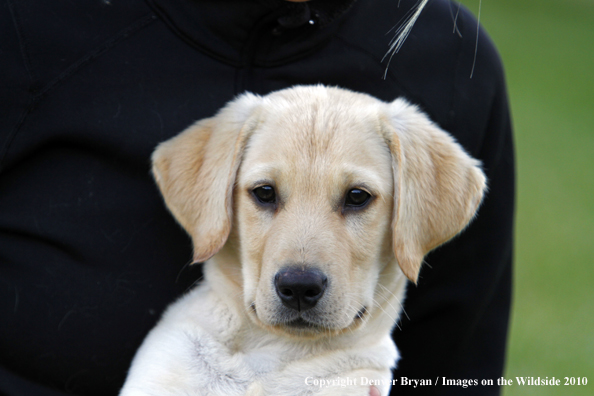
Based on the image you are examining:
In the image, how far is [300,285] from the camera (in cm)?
251

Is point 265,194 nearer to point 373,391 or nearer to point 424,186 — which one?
point 424,186

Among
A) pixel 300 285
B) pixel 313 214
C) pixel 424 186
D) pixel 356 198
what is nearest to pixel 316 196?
pixel 313 214

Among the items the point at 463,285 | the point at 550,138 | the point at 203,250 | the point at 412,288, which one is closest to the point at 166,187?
the point at 203,250

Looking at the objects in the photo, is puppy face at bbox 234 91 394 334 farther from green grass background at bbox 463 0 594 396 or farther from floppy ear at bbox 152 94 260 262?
green grass background at bbox 463 0 594 396

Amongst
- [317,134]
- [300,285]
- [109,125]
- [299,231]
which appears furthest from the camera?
[109,125]

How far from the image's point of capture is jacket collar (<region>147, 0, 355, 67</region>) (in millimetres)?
2928

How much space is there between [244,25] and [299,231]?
1.00 metres

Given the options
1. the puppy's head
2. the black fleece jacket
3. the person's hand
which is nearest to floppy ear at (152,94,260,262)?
the puppy's head

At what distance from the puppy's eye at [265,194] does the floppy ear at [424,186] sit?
1.77 ft

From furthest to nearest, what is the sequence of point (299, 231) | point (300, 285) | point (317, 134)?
point (317, 134), point (299, 231), point (300, 285)

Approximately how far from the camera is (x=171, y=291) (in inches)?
119

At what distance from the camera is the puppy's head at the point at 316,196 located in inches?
103

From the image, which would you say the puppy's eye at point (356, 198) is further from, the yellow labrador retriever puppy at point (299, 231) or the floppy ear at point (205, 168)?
the floppy ear at point (205, 168)

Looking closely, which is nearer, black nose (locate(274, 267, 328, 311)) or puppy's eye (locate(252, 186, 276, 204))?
black nose (locate(274, 267, 328, 311))
